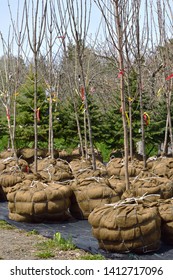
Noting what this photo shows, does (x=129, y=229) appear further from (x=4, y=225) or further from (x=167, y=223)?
(x=4, y=225)

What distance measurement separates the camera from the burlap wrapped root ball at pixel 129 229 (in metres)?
4.04

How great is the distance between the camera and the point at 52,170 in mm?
7027

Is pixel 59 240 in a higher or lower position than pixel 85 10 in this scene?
lower

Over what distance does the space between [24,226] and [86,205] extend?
0.82m

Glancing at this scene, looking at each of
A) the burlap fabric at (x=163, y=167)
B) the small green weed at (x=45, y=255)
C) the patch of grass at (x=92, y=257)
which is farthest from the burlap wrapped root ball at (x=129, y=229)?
the burlap fabric at (x=163, y=167)

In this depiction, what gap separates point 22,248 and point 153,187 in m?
1.73

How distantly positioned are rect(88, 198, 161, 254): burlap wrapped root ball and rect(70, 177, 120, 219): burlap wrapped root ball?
118cm

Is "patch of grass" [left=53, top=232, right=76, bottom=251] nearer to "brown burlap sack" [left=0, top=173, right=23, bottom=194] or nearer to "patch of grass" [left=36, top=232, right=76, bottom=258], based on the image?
"patch of grass" [left=36, top=232, right=76, bottom=258]

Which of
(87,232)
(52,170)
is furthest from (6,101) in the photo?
(87,232)

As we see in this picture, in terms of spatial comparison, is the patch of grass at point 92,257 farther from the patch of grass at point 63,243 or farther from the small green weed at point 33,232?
the small green weed at point 33,232

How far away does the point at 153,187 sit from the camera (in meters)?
5.27

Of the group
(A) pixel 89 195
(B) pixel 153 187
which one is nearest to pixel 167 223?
(B) pixel 153 187

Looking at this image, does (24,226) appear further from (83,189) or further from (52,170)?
(52,170)

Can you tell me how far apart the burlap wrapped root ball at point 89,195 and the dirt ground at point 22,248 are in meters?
0.77
